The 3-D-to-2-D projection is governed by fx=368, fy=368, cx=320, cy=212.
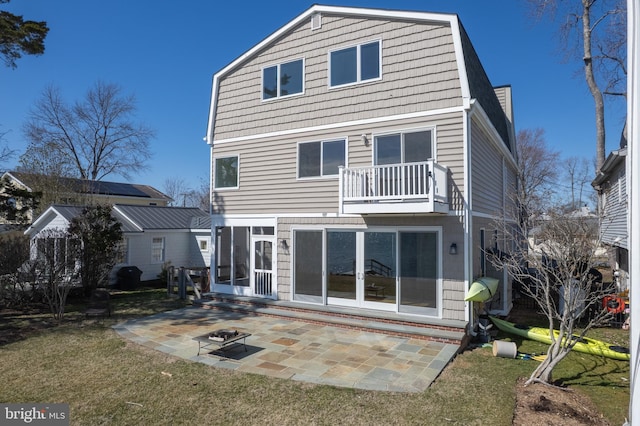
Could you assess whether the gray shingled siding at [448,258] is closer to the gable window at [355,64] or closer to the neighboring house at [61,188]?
the gable window at [355,64]

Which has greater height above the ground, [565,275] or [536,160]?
[536,160]

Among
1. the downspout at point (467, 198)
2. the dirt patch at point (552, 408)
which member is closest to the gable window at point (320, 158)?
the downspout at point (467, 198)

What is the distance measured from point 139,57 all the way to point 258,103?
705cm

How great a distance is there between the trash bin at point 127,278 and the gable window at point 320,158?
975cm

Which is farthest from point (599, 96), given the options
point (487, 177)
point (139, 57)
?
point (139, 57)

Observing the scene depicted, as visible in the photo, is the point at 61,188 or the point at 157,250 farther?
the point at 61,188

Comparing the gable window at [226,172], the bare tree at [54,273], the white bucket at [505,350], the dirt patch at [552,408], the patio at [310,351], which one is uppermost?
the gable window at [226,172]

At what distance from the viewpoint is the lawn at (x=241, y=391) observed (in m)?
4.94

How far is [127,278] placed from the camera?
1585 cm

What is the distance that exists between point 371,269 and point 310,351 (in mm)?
3012

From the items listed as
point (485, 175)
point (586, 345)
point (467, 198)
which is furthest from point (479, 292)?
point (485, 175)

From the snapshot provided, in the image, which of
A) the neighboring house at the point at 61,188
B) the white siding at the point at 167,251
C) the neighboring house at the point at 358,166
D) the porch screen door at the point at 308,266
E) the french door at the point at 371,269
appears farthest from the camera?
the neighboring house at the point at 61,188

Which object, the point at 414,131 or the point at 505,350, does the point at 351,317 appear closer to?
the point at 505,350

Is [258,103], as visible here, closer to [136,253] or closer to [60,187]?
[136,253]
